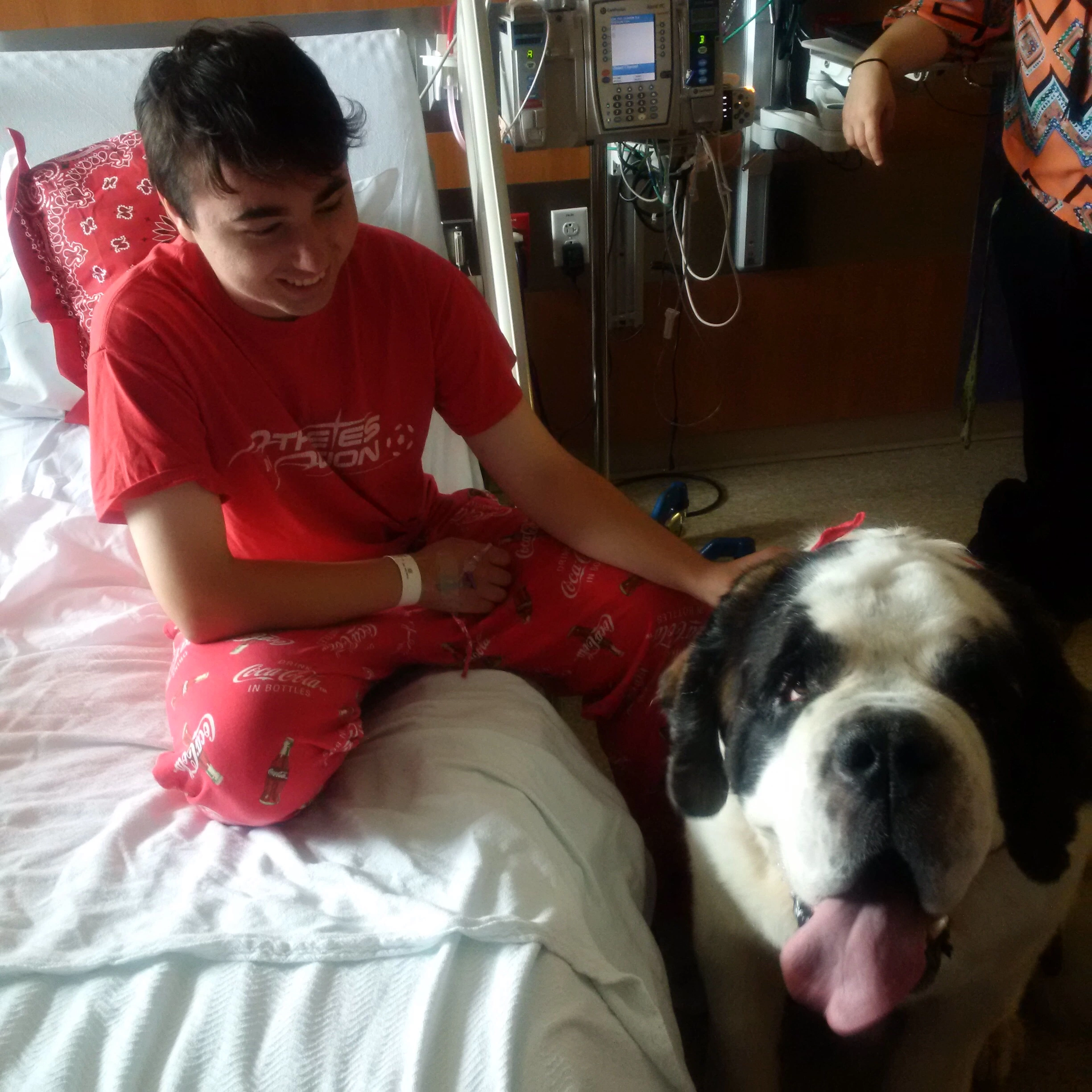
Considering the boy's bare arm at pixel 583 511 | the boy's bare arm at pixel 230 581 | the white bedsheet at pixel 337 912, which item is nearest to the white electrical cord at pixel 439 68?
the boy's bare arm at pixel 583 511

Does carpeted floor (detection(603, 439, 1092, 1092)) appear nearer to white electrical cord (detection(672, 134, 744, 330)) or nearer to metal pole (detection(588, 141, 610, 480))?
metal pole (detection(588, 141, 610, 480))

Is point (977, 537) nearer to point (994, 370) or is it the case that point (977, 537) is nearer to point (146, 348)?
point (994, 370)

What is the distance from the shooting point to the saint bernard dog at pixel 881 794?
28.8 inches

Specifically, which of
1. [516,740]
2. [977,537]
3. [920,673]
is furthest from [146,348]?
[977,537]

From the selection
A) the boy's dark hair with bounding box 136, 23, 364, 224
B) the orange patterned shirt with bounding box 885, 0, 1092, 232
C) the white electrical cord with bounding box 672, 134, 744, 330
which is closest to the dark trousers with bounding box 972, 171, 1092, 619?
the orange patterned shirt with bounding box 885, 0, 1092, 232

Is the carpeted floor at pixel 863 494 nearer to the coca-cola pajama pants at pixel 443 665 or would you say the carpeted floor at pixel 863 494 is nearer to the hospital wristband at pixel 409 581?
the coca-cola pajama pants at pixel 443 665

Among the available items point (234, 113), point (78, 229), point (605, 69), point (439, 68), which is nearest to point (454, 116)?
point (439, 68)

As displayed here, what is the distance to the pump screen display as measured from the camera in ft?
5.98

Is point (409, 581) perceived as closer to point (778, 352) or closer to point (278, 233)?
point (278, 233)

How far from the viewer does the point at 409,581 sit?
1.12 meters

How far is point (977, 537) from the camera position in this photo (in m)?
2.05

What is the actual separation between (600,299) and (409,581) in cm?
121

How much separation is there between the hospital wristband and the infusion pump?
112cm

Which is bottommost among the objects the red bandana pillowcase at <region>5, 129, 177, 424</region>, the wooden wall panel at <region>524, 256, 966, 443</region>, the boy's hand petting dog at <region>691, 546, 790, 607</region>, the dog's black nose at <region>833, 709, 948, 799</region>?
the wooden wall panel at <region>524, 256, 966, 443</region>
